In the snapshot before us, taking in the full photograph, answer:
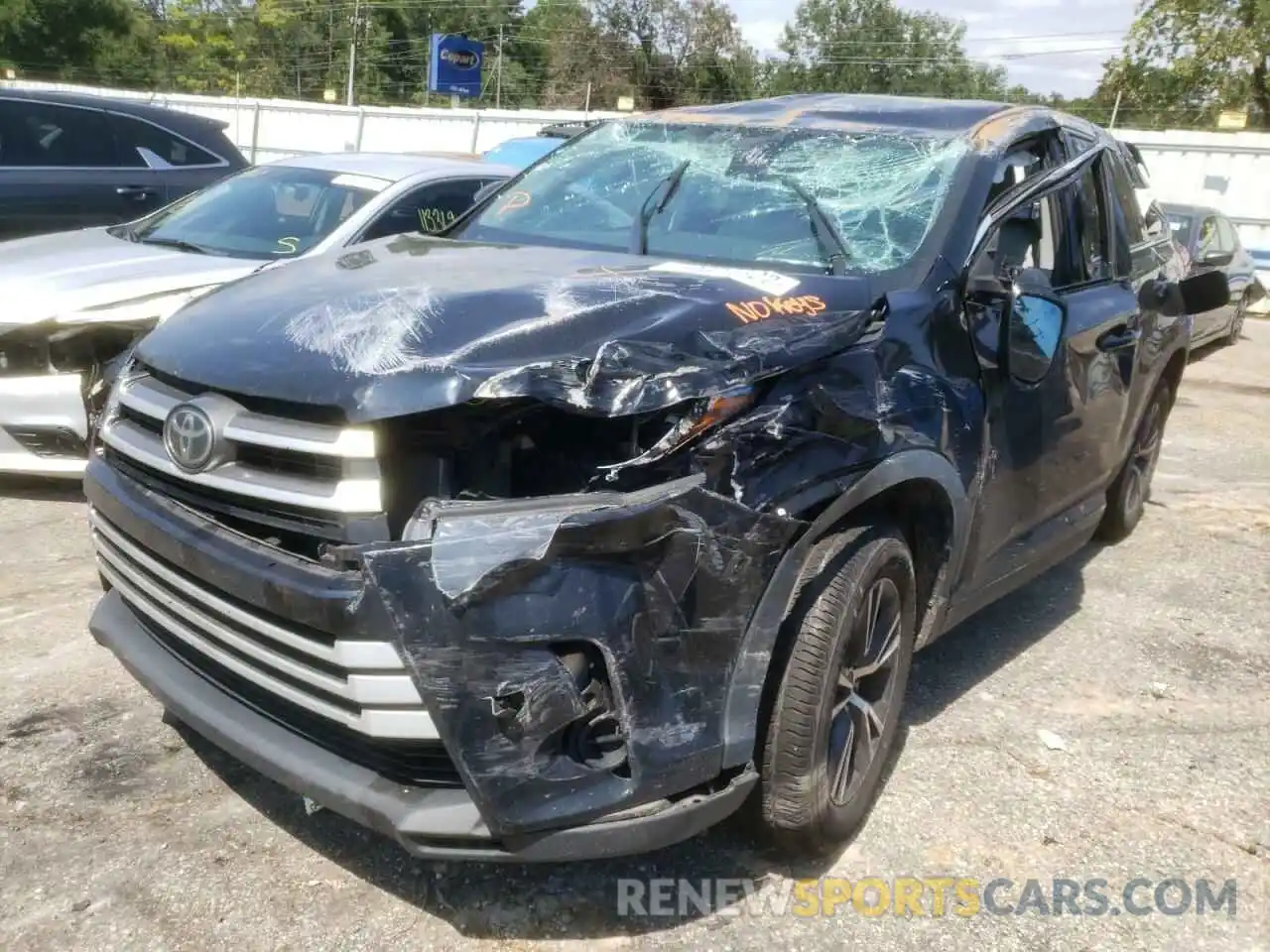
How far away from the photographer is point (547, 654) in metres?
2.12

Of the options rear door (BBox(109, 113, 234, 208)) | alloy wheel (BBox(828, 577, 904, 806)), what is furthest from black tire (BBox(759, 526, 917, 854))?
rear door (BBox(109, 113, 234, 208))

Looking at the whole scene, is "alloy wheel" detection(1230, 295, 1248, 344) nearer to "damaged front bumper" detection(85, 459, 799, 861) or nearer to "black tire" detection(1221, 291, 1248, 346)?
"black tire" detection(1221, 291, 1248, 346)

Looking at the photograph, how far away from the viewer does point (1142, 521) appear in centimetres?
605

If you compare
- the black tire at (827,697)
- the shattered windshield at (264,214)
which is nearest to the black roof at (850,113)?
the black tire at (827,697)

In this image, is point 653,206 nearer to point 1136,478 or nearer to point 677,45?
point 1136,478

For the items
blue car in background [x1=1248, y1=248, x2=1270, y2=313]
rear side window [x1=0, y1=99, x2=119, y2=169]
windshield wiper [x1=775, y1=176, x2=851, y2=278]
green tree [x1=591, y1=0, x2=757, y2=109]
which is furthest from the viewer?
green tree [x1=591, y1=0, x2=757, y2=109]

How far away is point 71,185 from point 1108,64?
42.7 metres

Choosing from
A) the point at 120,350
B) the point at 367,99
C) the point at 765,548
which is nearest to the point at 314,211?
the point at 120,350

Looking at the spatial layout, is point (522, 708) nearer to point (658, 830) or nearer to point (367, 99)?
point (658, 830)

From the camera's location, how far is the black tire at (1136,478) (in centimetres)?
530

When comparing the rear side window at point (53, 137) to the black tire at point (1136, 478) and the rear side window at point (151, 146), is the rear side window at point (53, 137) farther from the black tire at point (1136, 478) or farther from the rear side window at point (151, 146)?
the black tire at point (1136, 478)

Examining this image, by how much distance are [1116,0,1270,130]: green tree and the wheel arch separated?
39317 mm

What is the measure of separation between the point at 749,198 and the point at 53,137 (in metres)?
6.17

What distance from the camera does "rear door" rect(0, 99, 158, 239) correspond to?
7.46 metres
